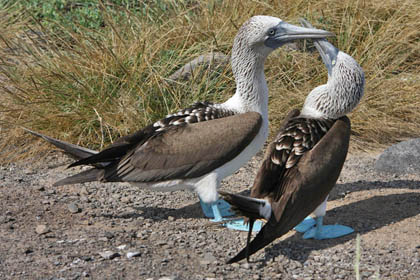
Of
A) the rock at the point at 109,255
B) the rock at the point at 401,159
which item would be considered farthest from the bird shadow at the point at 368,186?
the rock at the point at 109,255

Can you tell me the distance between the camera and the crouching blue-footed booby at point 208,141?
179 inches

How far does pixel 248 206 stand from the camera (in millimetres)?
3754

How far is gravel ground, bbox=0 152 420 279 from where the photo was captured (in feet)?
13.1

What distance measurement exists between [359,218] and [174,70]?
2.97 meters

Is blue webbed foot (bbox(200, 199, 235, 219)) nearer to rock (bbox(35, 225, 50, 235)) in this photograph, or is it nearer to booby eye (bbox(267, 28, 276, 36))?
rock (bbox(35, 225, 50, 235))

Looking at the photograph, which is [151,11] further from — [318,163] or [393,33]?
[318,163]

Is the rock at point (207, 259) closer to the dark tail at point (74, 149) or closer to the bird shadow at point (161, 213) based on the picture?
the bird shadow at point (161, 213)

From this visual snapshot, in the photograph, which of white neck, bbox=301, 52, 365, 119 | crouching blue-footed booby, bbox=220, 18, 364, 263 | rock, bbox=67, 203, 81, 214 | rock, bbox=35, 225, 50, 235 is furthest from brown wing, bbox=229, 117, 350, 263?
rock, bbox=67, 203, 81, 214

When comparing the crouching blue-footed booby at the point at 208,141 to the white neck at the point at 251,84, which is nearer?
the crouching blue-footed booby at the point at 208,141

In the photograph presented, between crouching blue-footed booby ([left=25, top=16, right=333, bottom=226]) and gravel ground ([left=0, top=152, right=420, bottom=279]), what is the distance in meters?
0.36

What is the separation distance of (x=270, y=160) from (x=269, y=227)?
1.71 ft

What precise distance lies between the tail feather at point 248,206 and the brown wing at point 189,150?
27.5 inches

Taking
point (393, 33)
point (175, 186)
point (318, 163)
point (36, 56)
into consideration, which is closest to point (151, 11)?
point (36, 56)

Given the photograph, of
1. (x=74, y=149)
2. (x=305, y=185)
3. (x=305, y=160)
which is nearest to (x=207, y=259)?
(x=305, y=185)
